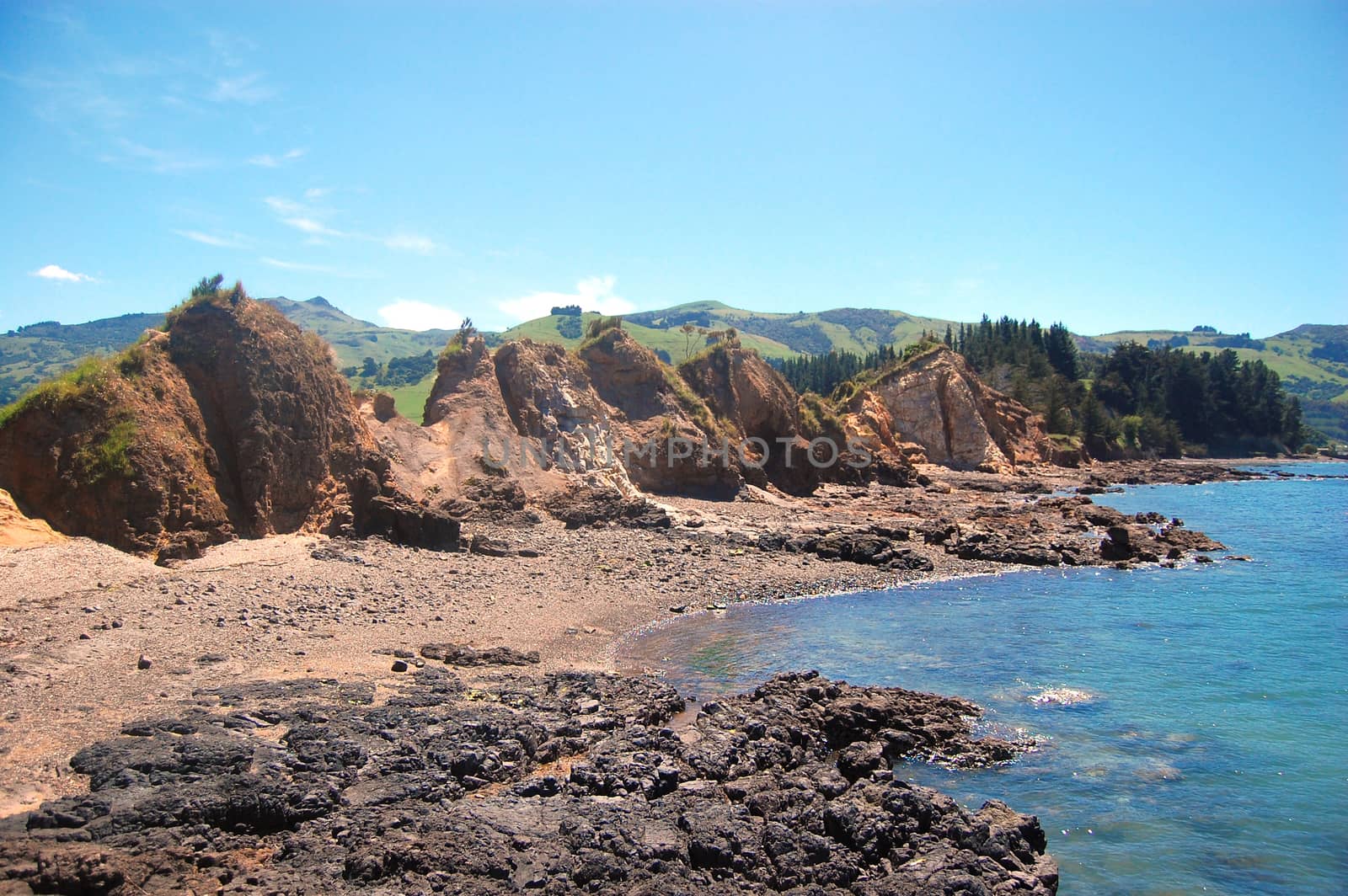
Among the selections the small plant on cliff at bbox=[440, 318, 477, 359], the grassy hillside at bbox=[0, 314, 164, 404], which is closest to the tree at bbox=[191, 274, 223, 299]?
the small plant on cliff at bbox=[440, 318, 477, 359]

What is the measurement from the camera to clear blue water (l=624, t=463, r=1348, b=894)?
34.7 feet

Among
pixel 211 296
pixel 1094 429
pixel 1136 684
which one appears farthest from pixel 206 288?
pixel 1094 429

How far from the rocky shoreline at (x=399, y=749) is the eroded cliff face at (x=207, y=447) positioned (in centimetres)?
123

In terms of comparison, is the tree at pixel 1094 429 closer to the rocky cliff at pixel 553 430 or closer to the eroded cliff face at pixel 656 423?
the eroded cliff face at pixel 656 423

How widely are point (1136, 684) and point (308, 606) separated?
17466 millimetres

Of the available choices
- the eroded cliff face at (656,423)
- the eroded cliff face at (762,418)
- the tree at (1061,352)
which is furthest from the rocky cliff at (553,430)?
the tree at (1061,352)

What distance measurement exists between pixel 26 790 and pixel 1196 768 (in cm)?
1567

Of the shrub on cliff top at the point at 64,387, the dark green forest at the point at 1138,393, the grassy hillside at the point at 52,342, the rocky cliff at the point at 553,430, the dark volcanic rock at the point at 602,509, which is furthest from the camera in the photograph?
the grassy hillside at the point at 52,342

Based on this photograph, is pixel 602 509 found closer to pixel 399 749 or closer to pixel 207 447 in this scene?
pixel 207 447

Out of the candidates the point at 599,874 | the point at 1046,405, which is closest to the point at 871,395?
the point at 1046,405

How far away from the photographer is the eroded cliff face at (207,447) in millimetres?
18922

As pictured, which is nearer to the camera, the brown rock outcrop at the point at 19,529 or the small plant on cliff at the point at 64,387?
the brown rock outcrop at the point at 19,529

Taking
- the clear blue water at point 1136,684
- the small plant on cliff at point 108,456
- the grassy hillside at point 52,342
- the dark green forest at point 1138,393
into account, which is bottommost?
the clear blue water at point 1136,684

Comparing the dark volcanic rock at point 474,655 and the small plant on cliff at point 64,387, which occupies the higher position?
the small plant on cliff at point 64,387
